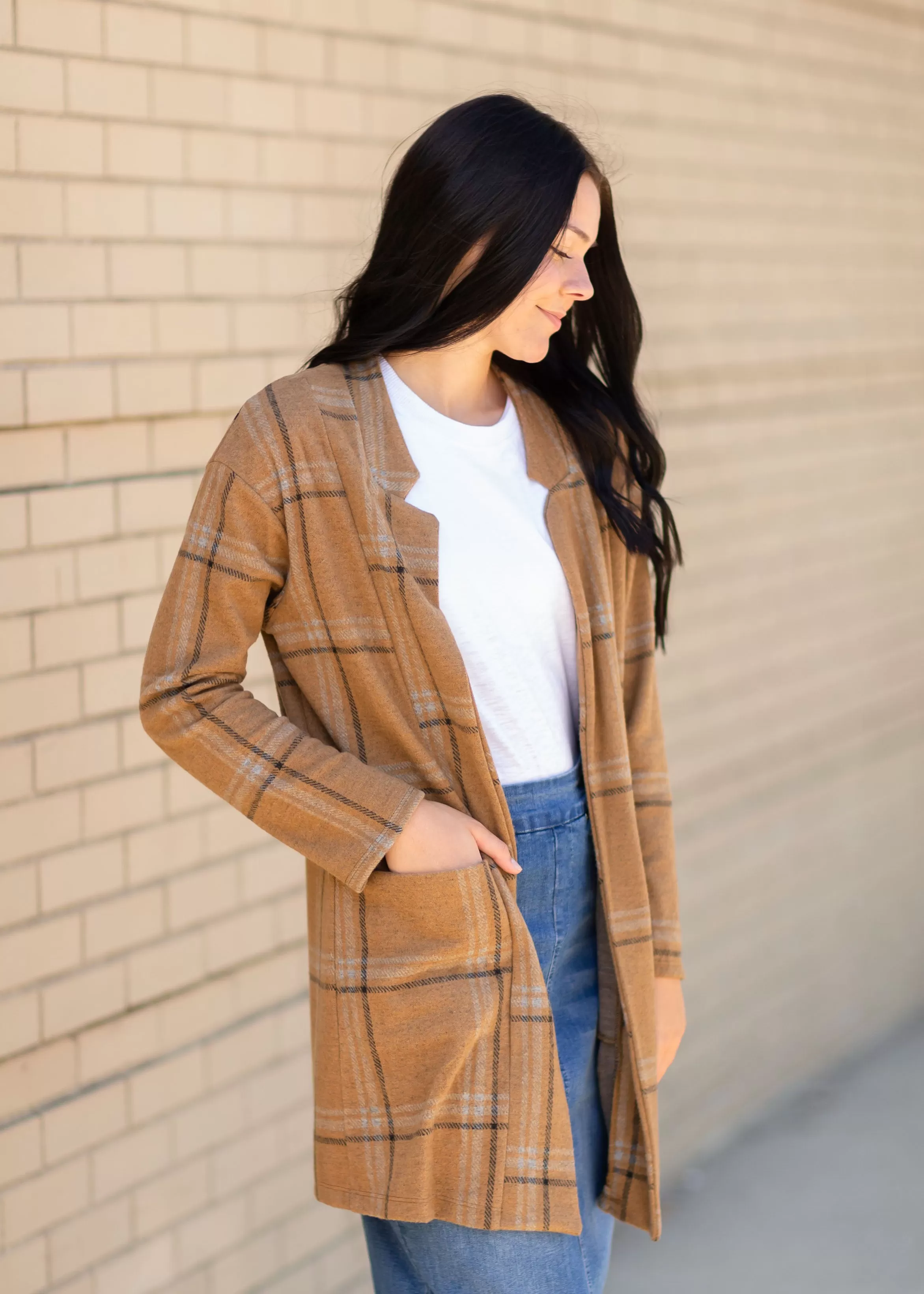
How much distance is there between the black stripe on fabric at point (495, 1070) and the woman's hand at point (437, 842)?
5cm

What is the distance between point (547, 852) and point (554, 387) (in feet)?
2.38

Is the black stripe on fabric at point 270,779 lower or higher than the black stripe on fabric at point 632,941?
higher

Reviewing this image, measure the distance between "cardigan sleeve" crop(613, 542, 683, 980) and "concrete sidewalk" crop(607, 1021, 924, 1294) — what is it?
6.52 ft

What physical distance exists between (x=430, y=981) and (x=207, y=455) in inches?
54.2

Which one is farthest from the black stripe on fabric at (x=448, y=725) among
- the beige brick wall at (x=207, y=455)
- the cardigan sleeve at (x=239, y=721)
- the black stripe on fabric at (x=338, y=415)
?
the beige brick wall at (x=207, y=455)

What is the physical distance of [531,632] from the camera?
6.89 feet

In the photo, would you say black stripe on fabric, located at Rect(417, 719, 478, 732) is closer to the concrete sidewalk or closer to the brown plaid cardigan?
the brown plaid cardigan

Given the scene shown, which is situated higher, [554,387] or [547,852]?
[554,387]

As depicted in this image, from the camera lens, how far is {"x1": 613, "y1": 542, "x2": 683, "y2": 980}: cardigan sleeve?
2.33 metres

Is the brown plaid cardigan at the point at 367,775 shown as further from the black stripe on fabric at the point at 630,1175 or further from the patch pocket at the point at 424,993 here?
the black stripe on fabric at the point at 630,1175

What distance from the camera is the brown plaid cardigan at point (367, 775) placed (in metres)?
1.92

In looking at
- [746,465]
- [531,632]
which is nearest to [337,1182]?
[531,632]

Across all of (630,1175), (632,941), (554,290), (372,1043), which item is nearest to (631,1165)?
Answer: (630,1175)

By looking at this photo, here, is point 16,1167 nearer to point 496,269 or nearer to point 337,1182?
point 337,1182
